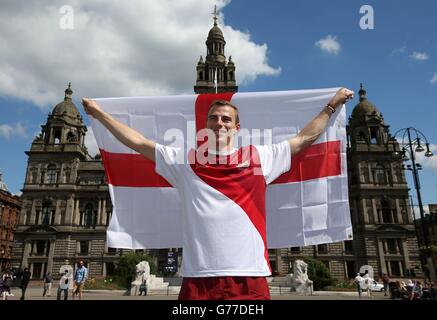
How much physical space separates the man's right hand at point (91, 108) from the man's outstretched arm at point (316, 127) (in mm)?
2090

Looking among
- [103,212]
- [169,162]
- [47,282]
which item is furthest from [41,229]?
[169,162]

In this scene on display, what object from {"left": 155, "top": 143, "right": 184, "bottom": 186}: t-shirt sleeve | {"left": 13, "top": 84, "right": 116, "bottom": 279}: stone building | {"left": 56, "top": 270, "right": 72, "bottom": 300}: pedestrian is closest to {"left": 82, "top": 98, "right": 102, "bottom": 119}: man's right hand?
{"left": 155, "top": 143, "right": 184, "bottom": 186}: t-shirt sleeve

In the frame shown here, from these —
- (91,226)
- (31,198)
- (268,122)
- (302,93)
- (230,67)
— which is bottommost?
(268,122)

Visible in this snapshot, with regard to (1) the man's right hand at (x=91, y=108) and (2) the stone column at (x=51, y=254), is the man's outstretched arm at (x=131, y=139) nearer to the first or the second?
(1) the man's right hand at (x=91, y=108)

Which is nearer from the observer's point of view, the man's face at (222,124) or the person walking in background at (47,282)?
the man's face at (222,124)

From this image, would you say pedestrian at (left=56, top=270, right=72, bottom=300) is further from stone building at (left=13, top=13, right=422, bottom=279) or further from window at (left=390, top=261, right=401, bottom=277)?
window at (left=390, top=261, right=401, bottom=277)

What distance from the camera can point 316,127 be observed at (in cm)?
391

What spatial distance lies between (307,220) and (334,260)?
4915 cm

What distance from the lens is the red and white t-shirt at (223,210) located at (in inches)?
125

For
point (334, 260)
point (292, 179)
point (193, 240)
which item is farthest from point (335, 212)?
point (334, 260)

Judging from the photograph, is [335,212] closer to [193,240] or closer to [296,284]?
[193,240]

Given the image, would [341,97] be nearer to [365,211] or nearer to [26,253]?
[365,211]

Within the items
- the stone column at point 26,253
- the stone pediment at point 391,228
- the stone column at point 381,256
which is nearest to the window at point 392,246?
the stone column at point 381,256
